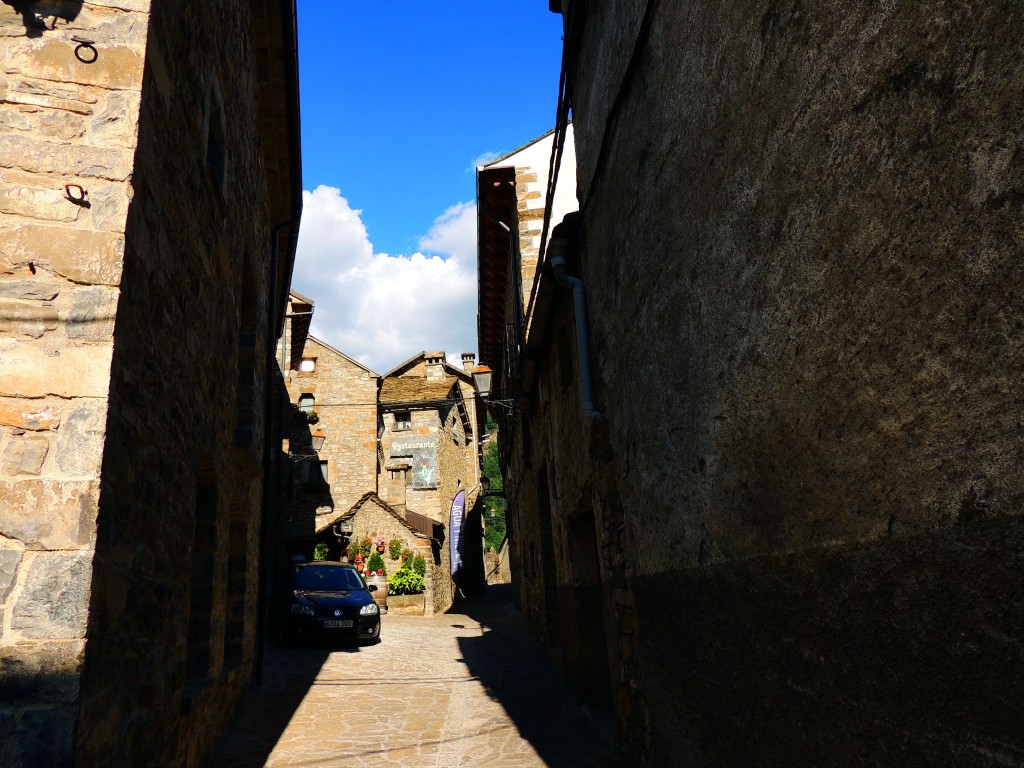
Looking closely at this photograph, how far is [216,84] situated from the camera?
4848mm

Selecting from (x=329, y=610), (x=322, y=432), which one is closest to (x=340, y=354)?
(x=322, y=432)

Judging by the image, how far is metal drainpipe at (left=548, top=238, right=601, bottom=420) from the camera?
525cm

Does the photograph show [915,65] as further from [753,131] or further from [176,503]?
[176,503]

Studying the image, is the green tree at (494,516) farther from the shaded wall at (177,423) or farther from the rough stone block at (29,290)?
the rough stone block at (29,290)

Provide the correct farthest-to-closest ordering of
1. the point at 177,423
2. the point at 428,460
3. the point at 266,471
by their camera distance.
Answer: the point at 428,460 < the point at 266,471 < the point at 177,423

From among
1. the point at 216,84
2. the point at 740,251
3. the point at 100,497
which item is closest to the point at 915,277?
the point at 740,251

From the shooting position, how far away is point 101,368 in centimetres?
283

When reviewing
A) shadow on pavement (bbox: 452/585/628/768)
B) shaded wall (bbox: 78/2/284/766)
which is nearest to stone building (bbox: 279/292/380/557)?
shadow on pavement (bbox: 452/585/628/768)

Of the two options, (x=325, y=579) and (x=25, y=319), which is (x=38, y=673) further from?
(x=325, y=579)

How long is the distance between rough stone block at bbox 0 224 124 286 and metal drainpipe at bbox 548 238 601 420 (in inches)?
127

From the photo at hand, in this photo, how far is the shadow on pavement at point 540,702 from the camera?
509cm

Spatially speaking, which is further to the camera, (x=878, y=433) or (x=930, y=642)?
(x=878, y=433)

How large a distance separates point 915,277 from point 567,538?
5.56 meters

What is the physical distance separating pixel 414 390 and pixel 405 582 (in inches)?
361
